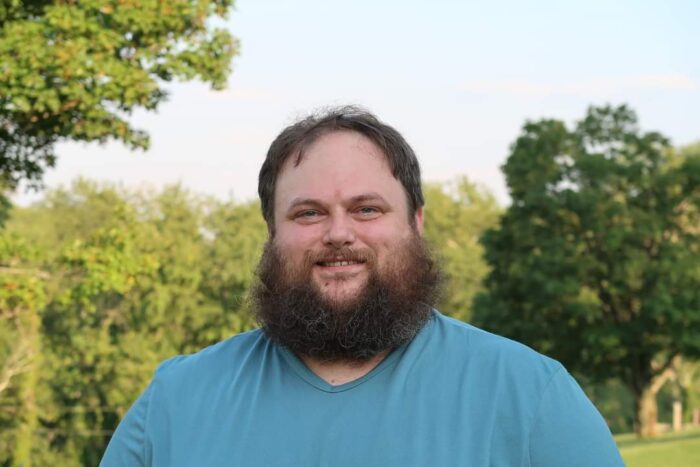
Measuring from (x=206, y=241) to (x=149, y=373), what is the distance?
1280 cm

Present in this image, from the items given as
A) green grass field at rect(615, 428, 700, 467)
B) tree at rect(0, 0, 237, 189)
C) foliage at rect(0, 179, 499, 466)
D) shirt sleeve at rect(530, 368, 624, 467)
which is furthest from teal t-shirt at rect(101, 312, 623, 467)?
foliage at rect(0, 179, 499, 466)

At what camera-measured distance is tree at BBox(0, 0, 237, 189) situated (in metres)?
12.1

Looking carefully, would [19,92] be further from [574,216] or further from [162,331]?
[162,331]

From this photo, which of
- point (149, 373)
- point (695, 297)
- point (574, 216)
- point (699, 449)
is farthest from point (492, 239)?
point (149, 373)

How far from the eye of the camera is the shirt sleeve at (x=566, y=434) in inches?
107

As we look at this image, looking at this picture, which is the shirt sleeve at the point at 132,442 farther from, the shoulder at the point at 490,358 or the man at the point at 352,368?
the shoulder at the point at 490,358

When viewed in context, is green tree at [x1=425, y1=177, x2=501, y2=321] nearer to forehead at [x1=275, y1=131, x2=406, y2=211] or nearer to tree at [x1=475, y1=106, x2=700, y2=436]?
tree at [x1=475, y1=106, x2=700, y2=436]

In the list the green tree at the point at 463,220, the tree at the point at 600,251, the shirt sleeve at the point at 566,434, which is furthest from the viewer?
the green tree at the point at 463,220

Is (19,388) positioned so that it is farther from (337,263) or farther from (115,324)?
(337,263)

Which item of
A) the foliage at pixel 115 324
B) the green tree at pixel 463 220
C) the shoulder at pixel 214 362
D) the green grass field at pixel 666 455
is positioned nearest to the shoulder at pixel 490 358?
the shoulder at pixel 214 362

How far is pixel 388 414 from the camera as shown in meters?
2.81

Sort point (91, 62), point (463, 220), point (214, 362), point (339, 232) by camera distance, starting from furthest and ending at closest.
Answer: point (463, 220) → point (91, 62) → point (214, 362) → point (339, 232)

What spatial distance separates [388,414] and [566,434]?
0.44 meters

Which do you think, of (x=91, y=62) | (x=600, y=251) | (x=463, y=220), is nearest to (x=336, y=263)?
(x=91, y=62)
